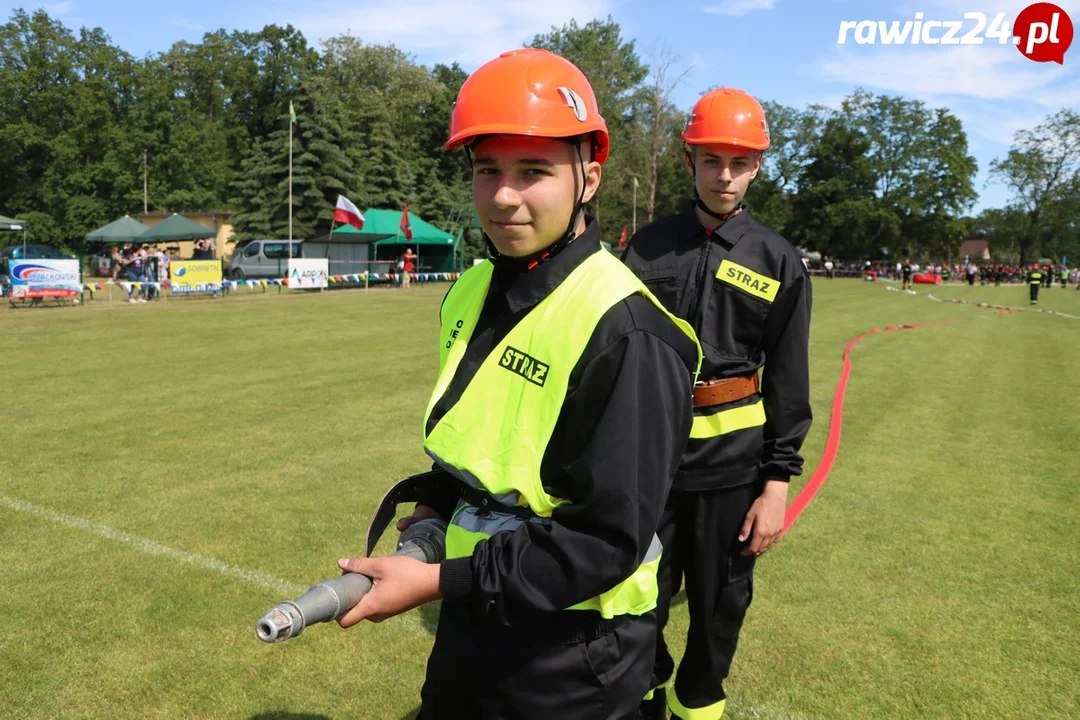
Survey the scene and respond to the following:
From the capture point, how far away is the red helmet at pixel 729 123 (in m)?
3.03

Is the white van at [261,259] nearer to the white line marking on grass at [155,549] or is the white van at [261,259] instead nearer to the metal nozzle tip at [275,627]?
the white line marking on grass at [155,549]

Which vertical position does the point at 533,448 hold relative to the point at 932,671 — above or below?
above

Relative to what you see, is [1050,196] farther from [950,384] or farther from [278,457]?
[278,457]

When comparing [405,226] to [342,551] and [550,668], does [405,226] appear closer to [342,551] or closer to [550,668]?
[342,551]

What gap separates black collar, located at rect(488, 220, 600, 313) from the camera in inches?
69.4

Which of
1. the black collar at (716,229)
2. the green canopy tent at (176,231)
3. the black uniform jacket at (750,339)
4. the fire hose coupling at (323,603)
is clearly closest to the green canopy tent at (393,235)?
the green canopy tent at (176,231)

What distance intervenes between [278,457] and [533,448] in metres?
6.17

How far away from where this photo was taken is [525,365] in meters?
1.65

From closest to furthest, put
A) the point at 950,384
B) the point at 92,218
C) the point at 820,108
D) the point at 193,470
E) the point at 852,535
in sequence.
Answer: the point at 852,535, the point at 193,470, the point at 950,384, the point at 92,218, the point at 820,108

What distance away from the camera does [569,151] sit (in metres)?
1.75

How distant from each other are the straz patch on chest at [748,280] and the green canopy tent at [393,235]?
35.5 metres

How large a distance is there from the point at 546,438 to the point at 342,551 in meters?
3.96

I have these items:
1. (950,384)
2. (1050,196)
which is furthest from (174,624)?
(1050,196)

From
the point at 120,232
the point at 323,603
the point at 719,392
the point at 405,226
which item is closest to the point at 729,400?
the point at 719,392
